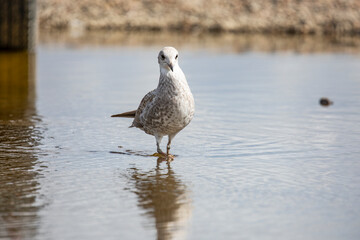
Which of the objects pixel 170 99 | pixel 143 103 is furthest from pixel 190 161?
pixel 143 103

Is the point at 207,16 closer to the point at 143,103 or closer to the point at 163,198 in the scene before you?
the point at 143,103

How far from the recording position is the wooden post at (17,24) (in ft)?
63.9

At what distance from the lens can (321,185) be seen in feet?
21.4

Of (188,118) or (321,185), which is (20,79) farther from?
(321,185)

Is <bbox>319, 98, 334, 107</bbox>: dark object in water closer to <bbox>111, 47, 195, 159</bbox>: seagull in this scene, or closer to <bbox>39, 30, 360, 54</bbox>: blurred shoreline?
<bbox>111, 47, 195, 159</bbox>: seagull

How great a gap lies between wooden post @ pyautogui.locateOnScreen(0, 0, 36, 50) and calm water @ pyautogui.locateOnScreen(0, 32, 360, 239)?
4.85 metres

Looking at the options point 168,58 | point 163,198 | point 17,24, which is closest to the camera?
point 163,198

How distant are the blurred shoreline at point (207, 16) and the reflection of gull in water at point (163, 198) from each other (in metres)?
18.4

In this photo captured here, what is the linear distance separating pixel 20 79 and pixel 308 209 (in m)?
9.46

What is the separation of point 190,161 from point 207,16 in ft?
62.1

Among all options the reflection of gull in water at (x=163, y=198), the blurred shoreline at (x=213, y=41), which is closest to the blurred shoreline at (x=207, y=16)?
the blurred shoreline at (x=213, y=41)

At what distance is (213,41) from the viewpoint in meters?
22.2

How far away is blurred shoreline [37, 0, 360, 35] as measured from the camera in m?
25.2

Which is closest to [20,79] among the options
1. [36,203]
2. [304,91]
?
[304,91]
